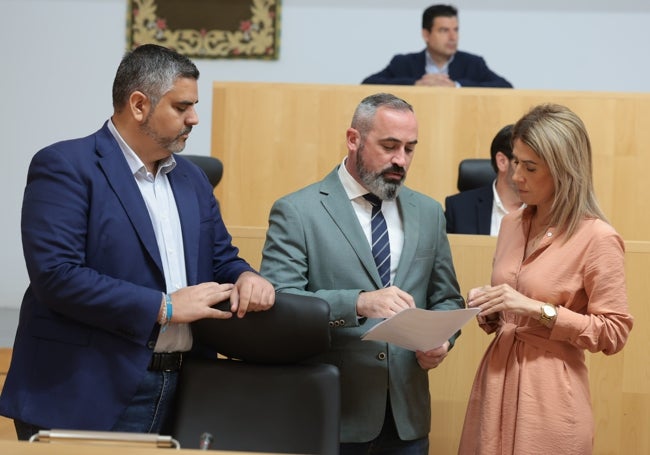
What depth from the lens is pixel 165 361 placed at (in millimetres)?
2232

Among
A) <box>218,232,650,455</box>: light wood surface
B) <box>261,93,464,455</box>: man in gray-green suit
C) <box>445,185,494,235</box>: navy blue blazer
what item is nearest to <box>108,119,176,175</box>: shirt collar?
<box>261,93,464,455</box>: man in gray-green suit

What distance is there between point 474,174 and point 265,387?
255 centimetres

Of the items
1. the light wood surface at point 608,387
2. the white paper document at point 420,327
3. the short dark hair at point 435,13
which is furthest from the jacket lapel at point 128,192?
the short dark hair at point 435,13

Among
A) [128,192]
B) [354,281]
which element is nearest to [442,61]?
[354,281]

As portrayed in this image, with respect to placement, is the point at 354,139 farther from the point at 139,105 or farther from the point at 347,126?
the point at 347,126

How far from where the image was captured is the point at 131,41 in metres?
7.09

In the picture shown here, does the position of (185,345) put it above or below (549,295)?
below

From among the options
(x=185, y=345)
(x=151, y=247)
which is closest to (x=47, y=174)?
(x=151, y=247)

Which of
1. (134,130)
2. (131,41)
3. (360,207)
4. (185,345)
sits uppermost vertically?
(131,41)

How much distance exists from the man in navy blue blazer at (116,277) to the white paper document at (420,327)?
0.29 m

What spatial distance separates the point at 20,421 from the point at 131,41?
532cm

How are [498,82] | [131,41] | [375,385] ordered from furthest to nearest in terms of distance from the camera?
[131,41]
[498,82]
[375,385]

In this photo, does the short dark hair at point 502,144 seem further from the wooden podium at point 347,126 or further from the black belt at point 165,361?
the black belt at point 165,361

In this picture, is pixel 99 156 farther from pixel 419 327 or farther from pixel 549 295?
pixel 549 295
